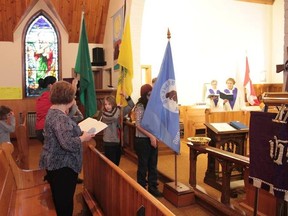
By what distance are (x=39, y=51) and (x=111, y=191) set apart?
6779 mm

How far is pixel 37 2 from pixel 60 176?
23.3 ft

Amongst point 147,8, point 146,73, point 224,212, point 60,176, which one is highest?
point 147,8

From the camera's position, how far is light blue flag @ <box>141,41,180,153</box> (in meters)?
3.28

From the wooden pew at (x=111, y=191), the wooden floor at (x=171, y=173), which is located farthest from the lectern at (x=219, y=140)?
the wooden pew at (x=111, y=191)

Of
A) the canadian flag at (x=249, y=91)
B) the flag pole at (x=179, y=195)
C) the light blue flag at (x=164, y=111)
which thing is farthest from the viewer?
the canadian flag at (x=249, y=91)

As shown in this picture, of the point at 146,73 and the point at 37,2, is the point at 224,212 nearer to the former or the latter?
the point at 146,73

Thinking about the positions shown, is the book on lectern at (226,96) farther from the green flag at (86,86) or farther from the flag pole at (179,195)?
the flag pole at (179,195)

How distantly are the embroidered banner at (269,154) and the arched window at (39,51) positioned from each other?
7307mm

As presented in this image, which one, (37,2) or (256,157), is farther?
(37,2)

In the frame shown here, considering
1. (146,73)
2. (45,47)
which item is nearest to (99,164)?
(146,73)

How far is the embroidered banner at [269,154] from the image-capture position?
156 cm

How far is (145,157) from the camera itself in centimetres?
357

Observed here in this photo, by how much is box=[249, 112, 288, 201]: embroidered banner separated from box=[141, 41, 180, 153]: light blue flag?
158cm

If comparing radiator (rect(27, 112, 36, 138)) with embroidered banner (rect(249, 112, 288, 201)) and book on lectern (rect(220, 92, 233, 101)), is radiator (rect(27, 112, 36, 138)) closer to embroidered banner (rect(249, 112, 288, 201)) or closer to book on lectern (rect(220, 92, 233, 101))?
book on lectern (rect(220, 92, 233, 101))
